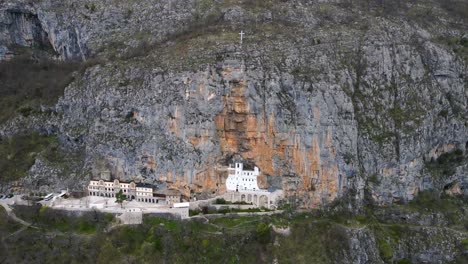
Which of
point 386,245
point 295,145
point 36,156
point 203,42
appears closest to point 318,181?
point 295,145

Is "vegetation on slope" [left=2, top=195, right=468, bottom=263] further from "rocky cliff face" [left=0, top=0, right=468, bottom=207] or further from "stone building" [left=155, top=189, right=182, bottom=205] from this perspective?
"rocky cliff face" [left=0, top=0, right=468, bottom=207]

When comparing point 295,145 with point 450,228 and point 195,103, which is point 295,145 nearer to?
point 195,103

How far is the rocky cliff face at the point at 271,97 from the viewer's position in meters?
64.9

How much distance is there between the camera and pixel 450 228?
225 ft

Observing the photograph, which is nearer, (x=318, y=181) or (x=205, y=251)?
(x=205, y=251)

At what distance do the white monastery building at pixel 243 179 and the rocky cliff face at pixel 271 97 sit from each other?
1.11 metres

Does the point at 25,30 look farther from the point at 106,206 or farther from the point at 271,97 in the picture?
the point at 271,97

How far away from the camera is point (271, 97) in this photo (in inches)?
2544

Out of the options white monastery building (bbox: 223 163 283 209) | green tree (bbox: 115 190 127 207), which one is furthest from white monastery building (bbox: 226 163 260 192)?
green tree (bbox: 115 190 127 207)

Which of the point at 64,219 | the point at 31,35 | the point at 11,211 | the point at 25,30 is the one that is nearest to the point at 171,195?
the point at 64,219

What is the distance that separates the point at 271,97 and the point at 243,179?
9552 millimetres

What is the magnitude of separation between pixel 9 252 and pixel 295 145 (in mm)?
31921

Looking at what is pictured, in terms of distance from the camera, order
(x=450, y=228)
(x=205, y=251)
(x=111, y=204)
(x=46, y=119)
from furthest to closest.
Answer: (x=46, y=119) → (x=450, y=228) → (x=111, y=204) → (x=205, y=251)

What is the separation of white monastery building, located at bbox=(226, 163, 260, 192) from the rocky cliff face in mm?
1106
